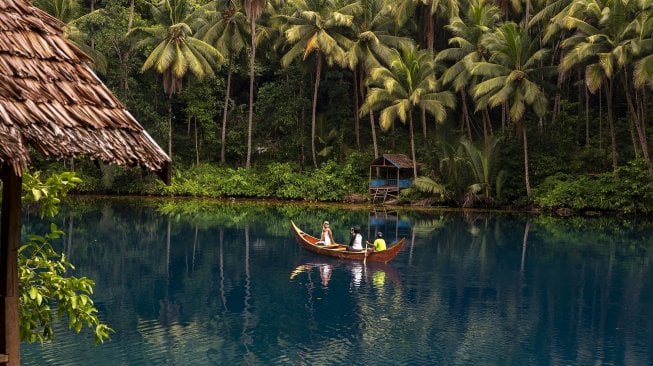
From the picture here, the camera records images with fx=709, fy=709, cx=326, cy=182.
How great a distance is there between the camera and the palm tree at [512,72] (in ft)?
104

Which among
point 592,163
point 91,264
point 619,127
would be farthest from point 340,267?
point 619,127

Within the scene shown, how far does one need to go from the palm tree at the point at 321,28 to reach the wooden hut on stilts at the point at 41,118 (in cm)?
3124

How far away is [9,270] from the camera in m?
4.90

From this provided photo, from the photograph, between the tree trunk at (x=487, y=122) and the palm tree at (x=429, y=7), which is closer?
the palm tree at (x=429, y=7)

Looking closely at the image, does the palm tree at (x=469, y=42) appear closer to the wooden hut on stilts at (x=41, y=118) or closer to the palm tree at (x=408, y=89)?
the palm tree at (x=408, y=89)

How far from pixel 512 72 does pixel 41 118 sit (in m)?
29.6

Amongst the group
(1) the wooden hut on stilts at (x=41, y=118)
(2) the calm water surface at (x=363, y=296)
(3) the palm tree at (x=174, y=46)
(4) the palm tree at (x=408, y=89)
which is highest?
(3) the palm tree at (x=174, y=46)

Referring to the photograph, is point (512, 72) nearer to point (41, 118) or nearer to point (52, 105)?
point (52, 105)

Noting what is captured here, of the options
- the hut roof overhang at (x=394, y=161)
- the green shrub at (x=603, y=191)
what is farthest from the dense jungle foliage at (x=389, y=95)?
the hut roof overhang at (x=394, y=161)

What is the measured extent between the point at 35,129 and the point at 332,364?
8180 mm

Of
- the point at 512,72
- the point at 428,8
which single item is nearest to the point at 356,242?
the point at 512,72

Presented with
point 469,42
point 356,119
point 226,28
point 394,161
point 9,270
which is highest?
point 226,28

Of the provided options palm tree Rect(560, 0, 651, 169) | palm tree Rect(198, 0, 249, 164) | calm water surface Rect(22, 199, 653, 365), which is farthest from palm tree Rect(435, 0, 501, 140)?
palm tree Rect(198, 0, 249, 164)

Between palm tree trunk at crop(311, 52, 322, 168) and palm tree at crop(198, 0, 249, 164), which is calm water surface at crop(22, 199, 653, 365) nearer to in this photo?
palm tree trunk at crop(311, 52, 322, 168)
